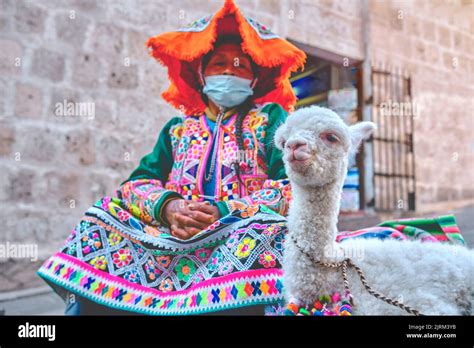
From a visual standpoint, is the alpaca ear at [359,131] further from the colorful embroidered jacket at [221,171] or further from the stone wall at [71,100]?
the stone wall at [71,100]

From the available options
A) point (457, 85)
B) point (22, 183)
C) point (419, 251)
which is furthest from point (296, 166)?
point (457, 85)

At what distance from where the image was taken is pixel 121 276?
1577 millimetres

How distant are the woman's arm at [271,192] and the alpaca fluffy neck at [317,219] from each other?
1.37 feet

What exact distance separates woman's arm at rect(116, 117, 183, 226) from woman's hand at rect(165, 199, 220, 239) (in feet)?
0.17

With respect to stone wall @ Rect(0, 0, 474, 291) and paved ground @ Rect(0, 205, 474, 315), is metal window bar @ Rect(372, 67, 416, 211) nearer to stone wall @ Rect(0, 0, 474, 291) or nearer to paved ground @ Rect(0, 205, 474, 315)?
stone wall @ Rect(0, 0, 474, 291)

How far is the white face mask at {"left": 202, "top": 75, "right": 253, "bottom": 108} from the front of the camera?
6.18ft

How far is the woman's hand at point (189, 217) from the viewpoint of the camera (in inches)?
60.7

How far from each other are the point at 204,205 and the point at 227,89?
56cm

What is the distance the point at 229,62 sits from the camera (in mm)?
1929

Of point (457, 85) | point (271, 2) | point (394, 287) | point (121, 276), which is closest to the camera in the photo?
point (394, 287)

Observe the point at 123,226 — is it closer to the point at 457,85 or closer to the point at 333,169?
the point at 333,169

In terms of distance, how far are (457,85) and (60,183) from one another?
167 inches

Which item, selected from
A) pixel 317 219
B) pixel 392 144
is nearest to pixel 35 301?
pixel 317 219
